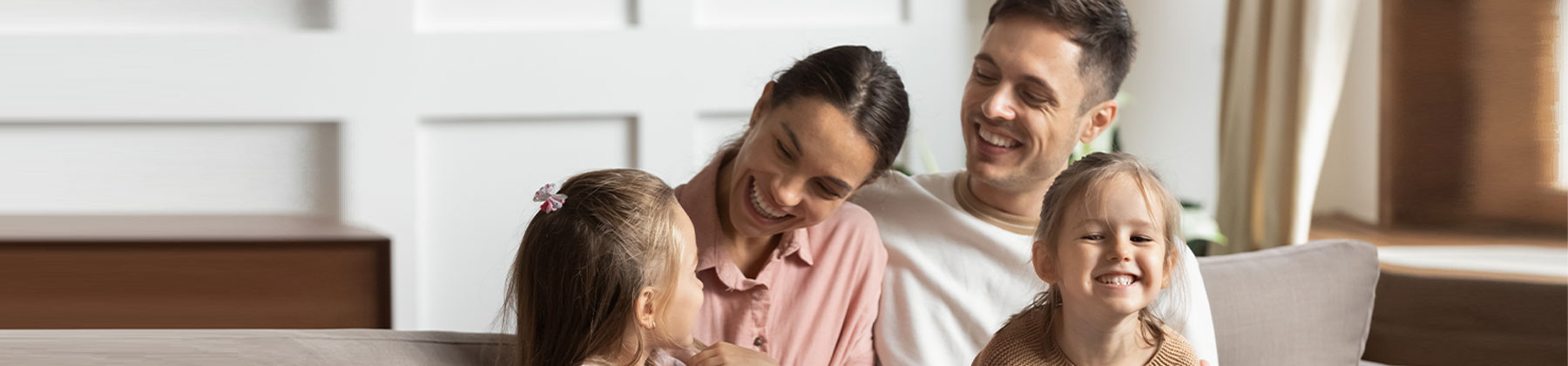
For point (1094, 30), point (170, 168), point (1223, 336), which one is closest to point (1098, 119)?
point (1094, 30)

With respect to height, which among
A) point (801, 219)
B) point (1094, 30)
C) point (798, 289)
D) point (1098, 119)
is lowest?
point (798, 289)

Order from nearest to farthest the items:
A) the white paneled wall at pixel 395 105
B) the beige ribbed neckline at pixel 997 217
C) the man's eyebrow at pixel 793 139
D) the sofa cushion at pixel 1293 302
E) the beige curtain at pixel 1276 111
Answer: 1. the man's eyebrow at pixel 793 139
2. the beige ribbed neckline at pixel 997 217
3. the sofa cushion at pixel 1293 302
4. the beige curtain at pixel 1276 111
5. the white paneled wall at pixel 395 105

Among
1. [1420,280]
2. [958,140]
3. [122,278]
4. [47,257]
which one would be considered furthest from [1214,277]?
[47,257]

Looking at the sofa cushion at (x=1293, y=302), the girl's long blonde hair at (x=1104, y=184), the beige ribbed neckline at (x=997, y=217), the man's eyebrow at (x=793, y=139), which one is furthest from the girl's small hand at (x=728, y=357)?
the sofa cushion at (x=1293, y=302)

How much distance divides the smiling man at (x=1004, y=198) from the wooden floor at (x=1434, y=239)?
940 mm

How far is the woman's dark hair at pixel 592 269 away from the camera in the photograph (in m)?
1.40

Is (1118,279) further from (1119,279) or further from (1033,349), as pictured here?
(1033,349)

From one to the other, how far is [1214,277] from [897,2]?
129cm

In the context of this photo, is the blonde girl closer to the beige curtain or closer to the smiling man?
the smiling man

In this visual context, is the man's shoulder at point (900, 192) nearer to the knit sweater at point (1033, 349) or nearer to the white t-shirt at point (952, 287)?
the white t-shirt at point (952, 287)

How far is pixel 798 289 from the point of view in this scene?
168cm

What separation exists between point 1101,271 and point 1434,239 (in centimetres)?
157

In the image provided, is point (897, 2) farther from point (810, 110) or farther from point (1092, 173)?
point (1092, 173)

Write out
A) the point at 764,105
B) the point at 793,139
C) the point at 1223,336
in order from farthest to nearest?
the point at 1223,336 → the point at 764,105 → the point at 793,139
